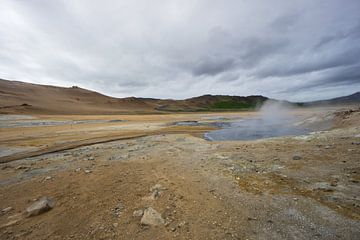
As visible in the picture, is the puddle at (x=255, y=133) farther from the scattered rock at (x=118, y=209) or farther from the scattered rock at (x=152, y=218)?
the scattered rock at (x=152, y=218)

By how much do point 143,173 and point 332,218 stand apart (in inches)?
221

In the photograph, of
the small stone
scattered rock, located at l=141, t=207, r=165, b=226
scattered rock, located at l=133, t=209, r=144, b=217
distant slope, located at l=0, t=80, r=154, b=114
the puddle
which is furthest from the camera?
distant slope, located at l=0, t=80, r=154, b=114

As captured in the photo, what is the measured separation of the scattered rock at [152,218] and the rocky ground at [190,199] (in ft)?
0.07

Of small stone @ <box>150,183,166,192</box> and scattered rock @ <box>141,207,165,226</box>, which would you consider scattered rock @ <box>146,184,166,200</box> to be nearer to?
small stone @ <box>150,183,166,192</box>

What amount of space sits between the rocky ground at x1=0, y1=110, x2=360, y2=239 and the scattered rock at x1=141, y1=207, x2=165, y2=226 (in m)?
0.02

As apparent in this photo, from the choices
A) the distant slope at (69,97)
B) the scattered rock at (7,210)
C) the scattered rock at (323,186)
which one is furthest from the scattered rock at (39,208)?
the distant slope at (69,97)

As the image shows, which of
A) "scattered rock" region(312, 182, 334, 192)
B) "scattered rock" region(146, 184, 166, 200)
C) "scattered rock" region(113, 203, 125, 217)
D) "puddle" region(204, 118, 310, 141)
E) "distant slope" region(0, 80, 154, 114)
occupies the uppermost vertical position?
"distant slope" region(0, 80, 154, 114)

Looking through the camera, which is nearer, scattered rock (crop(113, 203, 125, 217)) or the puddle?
scattered rock (crop(113, 203, 125, 217))

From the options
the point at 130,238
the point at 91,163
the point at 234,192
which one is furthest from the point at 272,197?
the point at 91,163

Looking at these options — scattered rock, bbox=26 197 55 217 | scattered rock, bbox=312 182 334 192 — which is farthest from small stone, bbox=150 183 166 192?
scattered rock, bbox=312 182 334 192

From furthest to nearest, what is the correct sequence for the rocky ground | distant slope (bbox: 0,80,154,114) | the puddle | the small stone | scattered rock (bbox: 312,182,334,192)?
distant slope (bbox: 0,80,154,114) < the puddle < the small stone < scattered rock (bbox: 312,182,334,192) < the rocky ground

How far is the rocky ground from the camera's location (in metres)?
3.74

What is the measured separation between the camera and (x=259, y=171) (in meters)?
6.79

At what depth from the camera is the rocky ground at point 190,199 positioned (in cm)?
374
